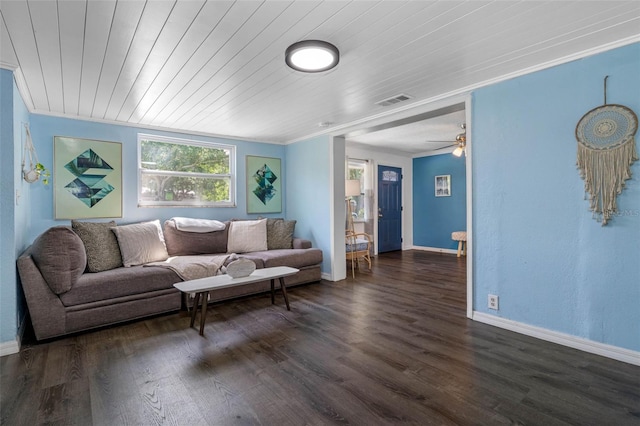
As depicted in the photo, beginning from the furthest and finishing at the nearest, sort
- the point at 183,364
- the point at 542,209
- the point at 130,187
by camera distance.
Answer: the point at 130,187 < the point at 542,209 < the point at 183,364

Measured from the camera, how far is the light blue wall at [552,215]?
2.12m

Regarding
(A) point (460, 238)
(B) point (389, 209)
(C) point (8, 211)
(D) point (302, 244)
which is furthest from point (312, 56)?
(B) point (389, 209)

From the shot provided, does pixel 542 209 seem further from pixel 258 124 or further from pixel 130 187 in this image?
pixel 130 187

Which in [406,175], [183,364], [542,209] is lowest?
[183,364]

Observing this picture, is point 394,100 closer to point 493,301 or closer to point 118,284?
point 493,301

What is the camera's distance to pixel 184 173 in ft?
14.6

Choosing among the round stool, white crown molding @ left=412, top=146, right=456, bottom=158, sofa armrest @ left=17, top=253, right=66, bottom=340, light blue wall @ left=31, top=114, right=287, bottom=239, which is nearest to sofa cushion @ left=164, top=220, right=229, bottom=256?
light blue wall @ left=31, top=114, right=287, bottom=239

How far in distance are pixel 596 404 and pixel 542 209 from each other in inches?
54.8

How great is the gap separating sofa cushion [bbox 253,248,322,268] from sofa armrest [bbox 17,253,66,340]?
2032 millimetres

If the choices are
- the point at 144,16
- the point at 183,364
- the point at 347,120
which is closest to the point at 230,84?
the point at 144,16

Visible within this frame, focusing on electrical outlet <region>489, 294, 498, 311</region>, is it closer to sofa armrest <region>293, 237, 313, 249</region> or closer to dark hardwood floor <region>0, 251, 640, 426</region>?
dark hardwood floor <region>0, 251, 640, 426</region>

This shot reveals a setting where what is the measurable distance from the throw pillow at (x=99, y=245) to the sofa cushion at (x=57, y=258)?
50 cm

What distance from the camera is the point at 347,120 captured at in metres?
4.03

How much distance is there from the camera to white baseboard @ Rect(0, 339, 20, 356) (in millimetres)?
2287
